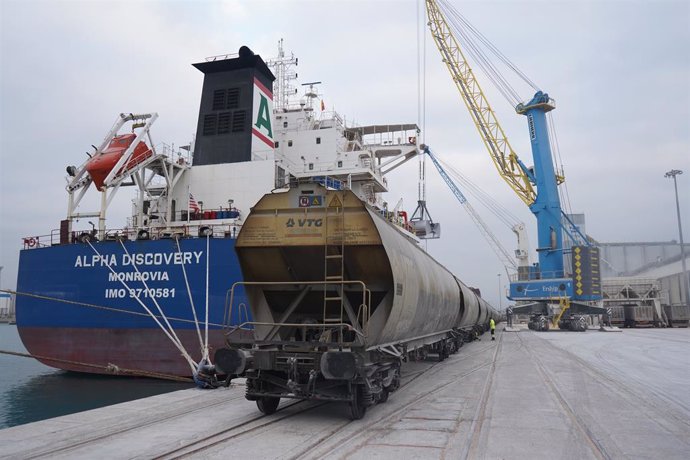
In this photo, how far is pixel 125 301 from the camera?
56.6 ft

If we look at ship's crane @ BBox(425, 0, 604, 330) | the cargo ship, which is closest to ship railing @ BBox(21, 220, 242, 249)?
the cargo ship

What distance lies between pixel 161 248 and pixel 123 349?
3791 mm

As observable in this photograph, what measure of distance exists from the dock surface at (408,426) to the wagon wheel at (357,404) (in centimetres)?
11

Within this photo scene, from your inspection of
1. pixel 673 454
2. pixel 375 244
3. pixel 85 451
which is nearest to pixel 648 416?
pixel 673 454

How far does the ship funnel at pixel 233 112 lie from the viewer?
21797 mm

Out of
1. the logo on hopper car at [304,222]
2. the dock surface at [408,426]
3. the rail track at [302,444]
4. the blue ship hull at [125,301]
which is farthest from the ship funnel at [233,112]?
the rail track at [302,444]

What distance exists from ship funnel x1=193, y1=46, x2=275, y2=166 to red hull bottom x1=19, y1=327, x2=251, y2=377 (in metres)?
8.42

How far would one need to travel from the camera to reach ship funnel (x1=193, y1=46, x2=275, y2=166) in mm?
21797

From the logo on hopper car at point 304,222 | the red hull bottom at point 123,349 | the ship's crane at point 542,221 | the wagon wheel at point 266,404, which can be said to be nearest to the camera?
the wagon wheel at point 266,404

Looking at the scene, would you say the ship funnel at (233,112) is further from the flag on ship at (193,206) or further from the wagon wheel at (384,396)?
the wagon wheel at (384,396)

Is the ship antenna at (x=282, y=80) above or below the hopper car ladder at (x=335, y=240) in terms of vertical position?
above

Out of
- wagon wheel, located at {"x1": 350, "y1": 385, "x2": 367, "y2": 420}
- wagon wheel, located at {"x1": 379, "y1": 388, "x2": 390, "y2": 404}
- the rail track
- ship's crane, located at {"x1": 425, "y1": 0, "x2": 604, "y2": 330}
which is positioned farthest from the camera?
ship's crane, located at {"x1": 425, "y1": 0, "x2": 604, "y2": 330}

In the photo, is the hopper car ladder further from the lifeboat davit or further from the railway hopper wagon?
the lifeboat davit

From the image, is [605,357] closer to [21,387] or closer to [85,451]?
[85,451]
